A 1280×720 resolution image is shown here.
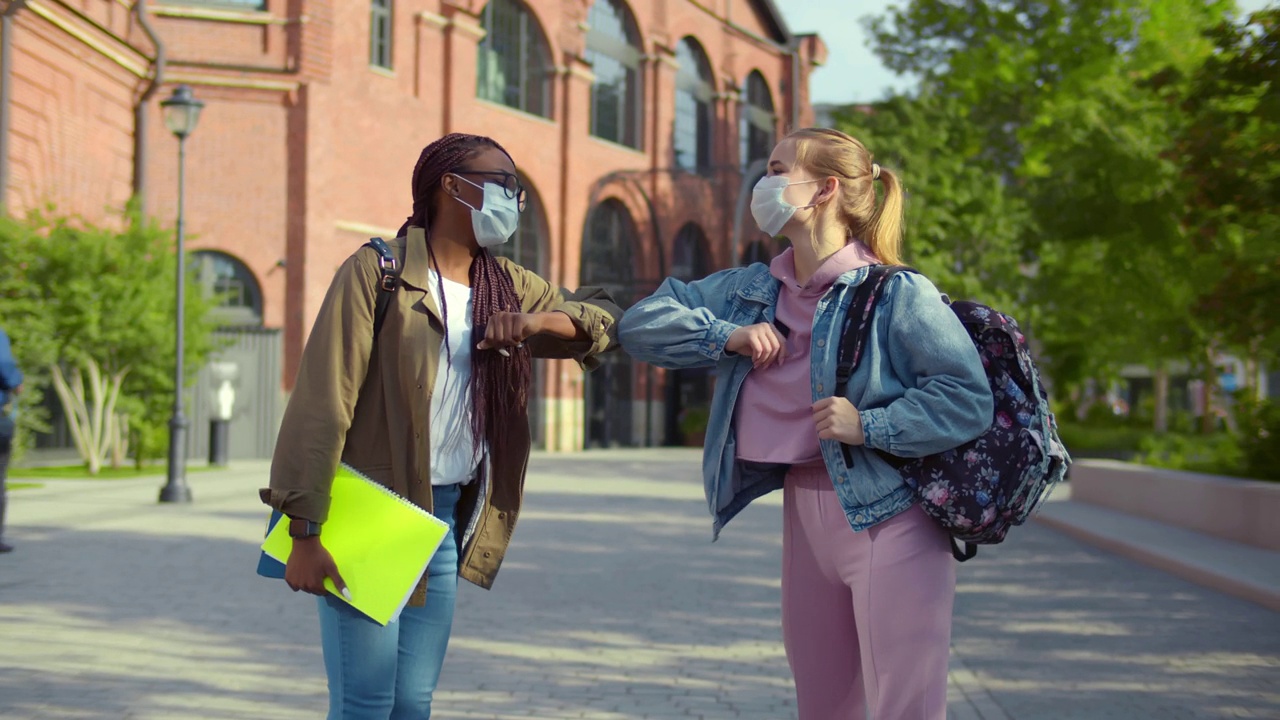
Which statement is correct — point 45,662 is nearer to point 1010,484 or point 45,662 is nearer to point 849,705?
point 849,705

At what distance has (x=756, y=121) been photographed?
45812 millimetres

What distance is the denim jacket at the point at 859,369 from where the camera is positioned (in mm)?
3123

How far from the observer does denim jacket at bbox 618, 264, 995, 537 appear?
3123 mm

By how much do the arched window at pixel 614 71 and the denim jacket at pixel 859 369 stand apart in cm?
3399

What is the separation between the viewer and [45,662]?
260 inches

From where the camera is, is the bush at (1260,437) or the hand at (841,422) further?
the bush at (1260,437)

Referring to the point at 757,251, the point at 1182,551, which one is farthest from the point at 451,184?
the point at 757,251

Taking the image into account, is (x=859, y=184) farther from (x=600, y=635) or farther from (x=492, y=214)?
(x=600, y=635)

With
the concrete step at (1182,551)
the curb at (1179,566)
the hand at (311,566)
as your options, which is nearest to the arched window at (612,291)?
the concrete step at (1182,551)

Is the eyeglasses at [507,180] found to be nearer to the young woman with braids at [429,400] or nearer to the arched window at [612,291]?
the young woman with braids at [429,400]

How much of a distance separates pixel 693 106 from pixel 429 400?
3973 centimetres

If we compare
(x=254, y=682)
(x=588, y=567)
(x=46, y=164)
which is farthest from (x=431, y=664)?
(x=46, y=164)

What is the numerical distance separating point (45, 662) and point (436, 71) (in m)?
26.1

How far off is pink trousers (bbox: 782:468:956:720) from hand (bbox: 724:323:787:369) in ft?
1.00
